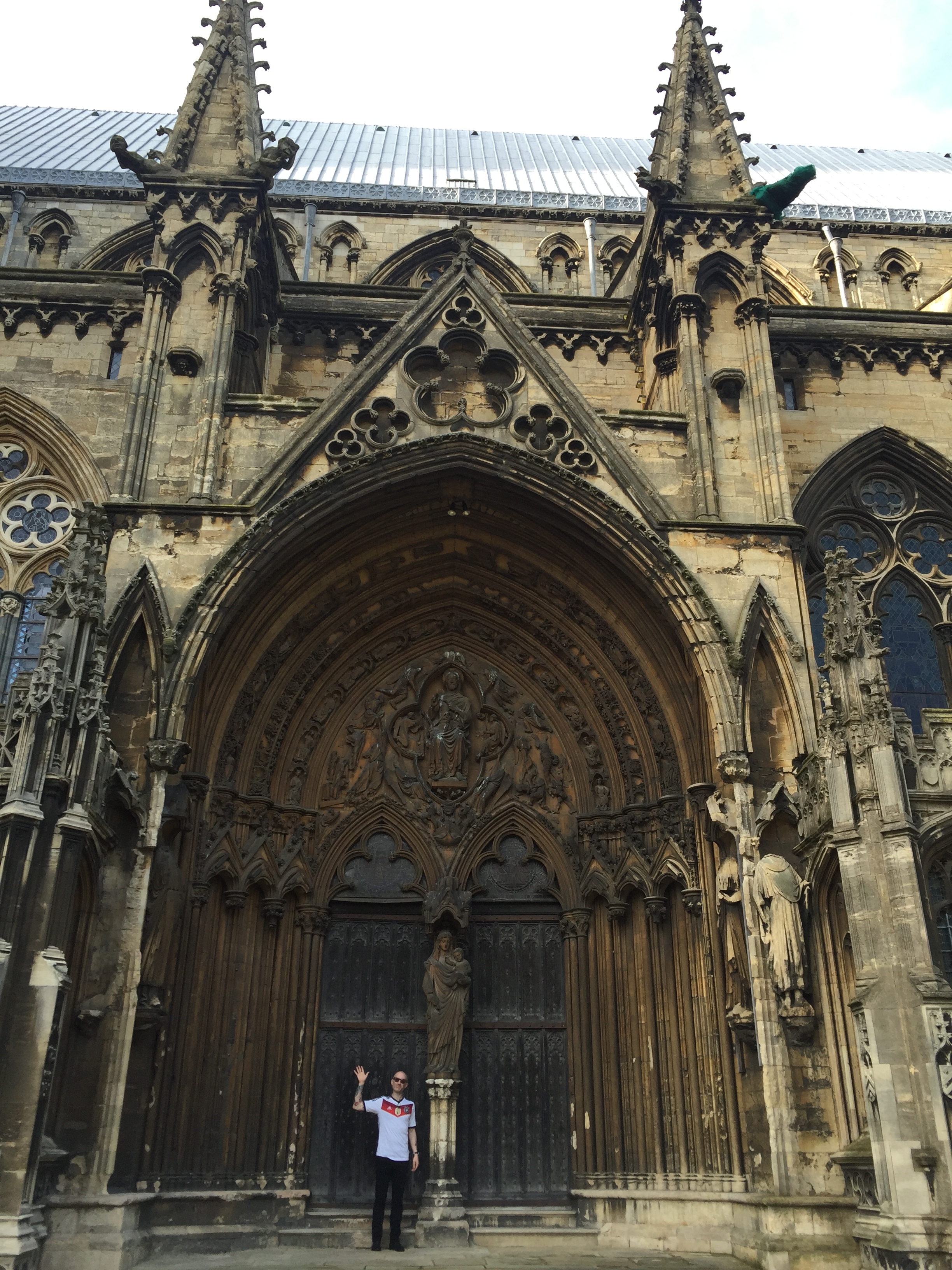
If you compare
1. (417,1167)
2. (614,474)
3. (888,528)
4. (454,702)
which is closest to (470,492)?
(614,474)

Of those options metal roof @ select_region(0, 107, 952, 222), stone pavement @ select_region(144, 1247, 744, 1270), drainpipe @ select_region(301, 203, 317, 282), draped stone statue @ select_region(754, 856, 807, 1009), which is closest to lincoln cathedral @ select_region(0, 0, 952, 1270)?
draped stone statue @ select_region(754, 856, 807, 1009)

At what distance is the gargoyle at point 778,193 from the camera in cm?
1578

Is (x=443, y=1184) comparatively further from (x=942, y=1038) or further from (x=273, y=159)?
→ (x=273, y=159)

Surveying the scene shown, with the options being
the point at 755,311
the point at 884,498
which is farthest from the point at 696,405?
the point at 884,498

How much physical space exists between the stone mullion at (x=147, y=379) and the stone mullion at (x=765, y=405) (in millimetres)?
7609

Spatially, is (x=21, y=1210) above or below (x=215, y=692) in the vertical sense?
below

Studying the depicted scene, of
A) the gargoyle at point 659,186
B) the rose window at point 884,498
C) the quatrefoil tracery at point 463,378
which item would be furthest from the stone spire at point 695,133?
the rose window at point 884,498

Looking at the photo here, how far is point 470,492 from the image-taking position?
14352mm

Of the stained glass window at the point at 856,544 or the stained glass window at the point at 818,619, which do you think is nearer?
the stained glass window at the point at 818,619

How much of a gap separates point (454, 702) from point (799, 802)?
5109mm

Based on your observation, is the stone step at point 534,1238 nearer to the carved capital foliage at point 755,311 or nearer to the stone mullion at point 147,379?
the stone mullion at point 147,379

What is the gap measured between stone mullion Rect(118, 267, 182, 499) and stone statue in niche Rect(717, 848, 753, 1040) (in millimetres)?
8097

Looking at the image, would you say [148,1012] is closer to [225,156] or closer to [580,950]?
[580,950]

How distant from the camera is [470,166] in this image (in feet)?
89.9
